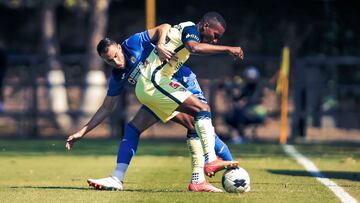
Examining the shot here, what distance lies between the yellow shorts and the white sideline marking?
1817mm

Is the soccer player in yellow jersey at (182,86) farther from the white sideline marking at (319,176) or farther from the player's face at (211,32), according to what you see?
the white sideline marking at (319,176)

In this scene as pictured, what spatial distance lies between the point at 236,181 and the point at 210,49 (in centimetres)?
140

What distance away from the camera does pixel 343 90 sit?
29.2m

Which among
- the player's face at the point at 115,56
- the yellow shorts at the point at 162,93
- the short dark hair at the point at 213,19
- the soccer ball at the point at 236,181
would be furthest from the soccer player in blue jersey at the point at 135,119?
the short dark hair at the point at 213,19

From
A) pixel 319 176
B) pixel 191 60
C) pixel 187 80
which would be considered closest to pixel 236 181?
pixel 187 80

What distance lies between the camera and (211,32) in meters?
11.9

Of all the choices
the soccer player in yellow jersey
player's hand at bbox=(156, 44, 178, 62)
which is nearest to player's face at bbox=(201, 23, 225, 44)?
the soccer player in yellow jersey

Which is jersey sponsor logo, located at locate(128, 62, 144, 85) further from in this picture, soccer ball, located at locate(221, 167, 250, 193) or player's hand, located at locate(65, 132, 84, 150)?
soccer ball, located at locate(221, 167, 250, 193)

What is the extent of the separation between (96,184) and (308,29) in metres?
25.0

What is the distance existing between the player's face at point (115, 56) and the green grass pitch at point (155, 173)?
129 cm

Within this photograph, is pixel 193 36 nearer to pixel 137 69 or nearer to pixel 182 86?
pixel 182 86

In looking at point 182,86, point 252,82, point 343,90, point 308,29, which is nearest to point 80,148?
point 252,82

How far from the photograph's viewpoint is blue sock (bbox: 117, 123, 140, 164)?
1266 centimetres

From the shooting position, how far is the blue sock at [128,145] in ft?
41.5
